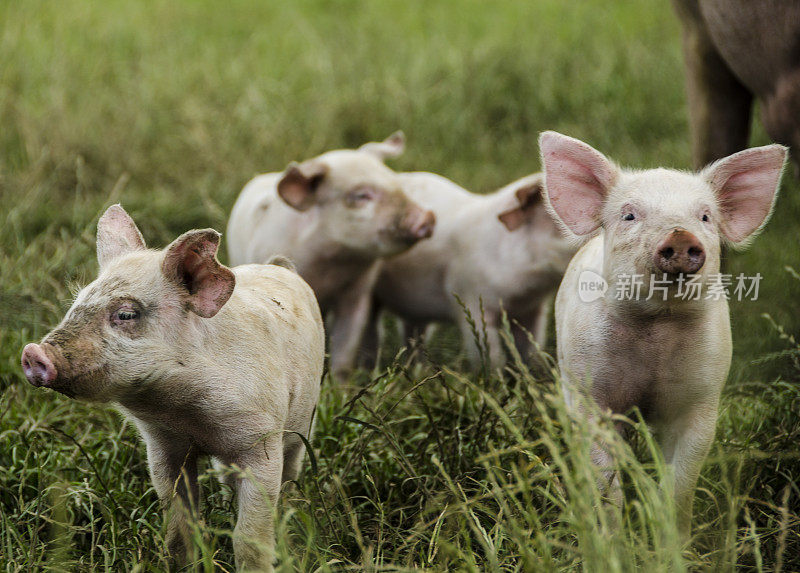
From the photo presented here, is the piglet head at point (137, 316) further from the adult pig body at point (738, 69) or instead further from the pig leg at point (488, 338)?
the adult pig body at point (738, 69)

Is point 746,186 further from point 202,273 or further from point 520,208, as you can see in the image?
point 520,208

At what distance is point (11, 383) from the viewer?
416cm

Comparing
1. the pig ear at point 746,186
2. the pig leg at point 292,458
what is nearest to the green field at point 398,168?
the pig leg at point 292,458

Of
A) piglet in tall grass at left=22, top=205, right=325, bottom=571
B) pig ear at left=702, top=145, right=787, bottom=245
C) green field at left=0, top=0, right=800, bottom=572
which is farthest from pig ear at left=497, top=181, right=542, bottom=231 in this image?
piglet in tall grass at left=22, top=205, right=325, bottom=571

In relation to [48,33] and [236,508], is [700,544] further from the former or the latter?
[48,33]

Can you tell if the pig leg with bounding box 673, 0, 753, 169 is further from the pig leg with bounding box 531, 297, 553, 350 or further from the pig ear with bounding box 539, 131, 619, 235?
the pig ear with bounding box 539, 131, 619, 235

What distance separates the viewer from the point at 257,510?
2.70 m

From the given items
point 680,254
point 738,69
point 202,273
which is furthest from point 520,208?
point 202,273

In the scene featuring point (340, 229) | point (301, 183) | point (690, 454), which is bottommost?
point (690, 454)

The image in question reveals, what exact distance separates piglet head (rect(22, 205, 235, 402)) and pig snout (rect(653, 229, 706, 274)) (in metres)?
1.05

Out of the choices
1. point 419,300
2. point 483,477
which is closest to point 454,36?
point 419,300

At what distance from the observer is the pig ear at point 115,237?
2.93 meters

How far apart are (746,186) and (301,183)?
7.18 feet

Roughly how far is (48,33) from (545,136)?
6.37 m
